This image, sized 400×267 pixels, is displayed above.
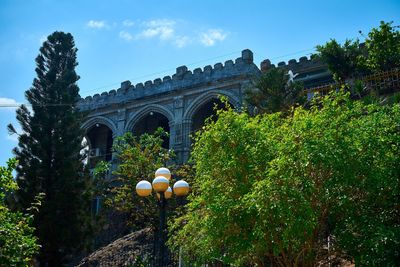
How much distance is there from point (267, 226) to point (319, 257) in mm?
2025

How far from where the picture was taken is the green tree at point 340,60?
62.8 ft

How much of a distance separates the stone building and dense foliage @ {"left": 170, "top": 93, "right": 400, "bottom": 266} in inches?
496

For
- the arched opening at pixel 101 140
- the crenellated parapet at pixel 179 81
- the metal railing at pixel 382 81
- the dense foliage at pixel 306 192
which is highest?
the crenellated parapet at pixel 179 81

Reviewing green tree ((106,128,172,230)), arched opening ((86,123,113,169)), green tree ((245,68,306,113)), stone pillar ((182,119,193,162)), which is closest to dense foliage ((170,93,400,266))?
green tree ((245,68,306,113))

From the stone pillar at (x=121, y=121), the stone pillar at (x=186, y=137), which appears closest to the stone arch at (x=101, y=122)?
the stone pillar at (x=121, y=121)

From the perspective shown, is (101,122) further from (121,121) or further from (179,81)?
(179,81)

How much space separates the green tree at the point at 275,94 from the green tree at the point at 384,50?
15.3 feet

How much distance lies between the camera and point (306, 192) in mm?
8734

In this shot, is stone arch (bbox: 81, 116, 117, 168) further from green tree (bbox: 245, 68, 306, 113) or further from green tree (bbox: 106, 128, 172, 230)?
green tree (bbox: 245, 68, 306, 113)

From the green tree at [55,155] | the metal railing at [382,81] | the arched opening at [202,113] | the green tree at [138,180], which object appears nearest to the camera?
the green tree at [55,155]

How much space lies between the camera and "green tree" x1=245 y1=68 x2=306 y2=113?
1588 cm

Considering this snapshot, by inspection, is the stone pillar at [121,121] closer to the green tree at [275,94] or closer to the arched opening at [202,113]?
the arched opening at [202,113]

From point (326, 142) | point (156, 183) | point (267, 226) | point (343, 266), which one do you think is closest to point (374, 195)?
point (326, 142)

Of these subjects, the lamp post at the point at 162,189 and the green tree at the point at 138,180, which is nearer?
the lamp post at the point at 162,189
